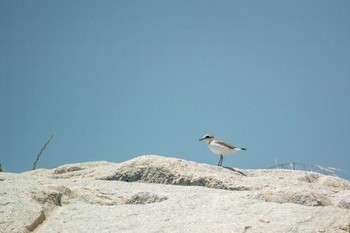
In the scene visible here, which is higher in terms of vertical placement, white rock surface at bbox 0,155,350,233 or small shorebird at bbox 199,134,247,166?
small shorebird at bbox 199,134,247,166

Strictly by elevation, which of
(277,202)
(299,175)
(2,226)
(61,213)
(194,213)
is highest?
(299,175)

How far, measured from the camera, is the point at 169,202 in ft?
15.4

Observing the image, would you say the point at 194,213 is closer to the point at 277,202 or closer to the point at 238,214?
the point at 238,214

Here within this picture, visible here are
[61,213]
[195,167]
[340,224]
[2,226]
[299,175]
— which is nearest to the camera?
[340,224]

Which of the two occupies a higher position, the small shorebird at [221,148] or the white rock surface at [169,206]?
the small shorebird at [221,148]

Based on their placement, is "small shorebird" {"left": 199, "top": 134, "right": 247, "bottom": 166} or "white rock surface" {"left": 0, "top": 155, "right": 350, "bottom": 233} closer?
"white rock surface" {"left": 0, "top": 155, "right": 350, "bottom": 233}

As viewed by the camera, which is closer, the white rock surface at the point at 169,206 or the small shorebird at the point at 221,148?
the white rock surface at the point at 169,206

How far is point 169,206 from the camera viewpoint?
4539 millimetres

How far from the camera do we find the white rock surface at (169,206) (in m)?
3.90

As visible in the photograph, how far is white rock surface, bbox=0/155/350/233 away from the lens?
3.90 metres

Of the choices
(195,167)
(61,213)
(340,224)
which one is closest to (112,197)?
(61,213)

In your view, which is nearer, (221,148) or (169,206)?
(169,206)

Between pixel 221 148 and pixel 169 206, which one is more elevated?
pixel 221 148

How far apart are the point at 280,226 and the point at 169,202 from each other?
130cm
